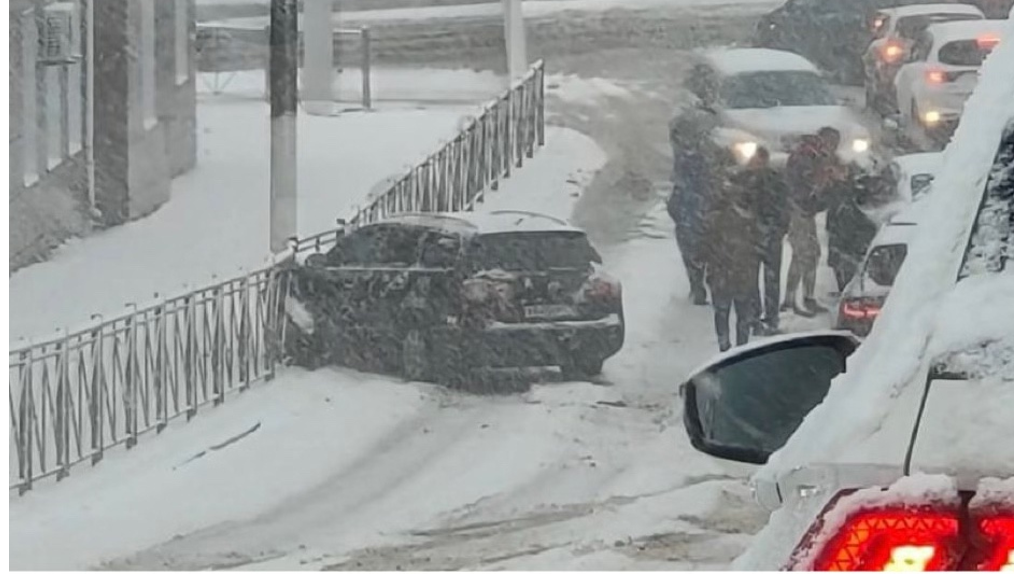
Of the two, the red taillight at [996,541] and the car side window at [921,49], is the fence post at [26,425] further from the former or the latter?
the red taillight at [996,541]

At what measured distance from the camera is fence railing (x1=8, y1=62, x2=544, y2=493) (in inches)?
126

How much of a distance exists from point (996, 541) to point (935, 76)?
6.74 feet

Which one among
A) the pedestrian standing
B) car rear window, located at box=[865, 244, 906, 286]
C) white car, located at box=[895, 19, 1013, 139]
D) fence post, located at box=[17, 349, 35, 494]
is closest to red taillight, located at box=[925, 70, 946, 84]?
white car, located at box=[895, 19, 1013, 139]

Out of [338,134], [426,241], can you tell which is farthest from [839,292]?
[338,134]

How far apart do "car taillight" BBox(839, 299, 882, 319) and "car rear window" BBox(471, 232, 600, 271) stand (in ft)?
1.73

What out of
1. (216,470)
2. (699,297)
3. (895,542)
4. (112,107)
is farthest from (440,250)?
(895,542)

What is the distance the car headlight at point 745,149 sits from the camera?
3373mm

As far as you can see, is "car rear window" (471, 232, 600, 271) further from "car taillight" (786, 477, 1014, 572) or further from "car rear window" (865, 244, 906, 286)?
"car taillight" (786, 477, 1014, 572)

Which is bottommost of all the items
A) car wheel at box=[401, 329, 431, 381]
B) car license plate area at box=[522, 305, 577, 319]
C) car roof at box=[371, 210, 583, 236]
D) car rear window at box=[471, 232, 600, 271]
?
car wheel at box=[401, 329, 431, 381]

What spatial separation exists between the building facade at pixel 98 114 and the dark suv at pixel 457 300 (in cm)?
42

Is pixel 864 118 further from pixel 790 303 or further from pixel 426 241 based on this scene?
pixel 426 241

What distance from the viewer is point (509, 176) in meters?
3.28

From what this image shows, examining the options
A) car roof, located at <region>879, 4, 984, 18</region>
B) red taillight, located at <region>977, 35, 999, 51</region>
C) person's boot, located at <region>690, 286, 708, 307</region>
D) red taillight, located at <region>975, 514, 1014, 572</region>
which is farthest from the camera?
person's boot, located at <region>690, 286, 708, 307</region>

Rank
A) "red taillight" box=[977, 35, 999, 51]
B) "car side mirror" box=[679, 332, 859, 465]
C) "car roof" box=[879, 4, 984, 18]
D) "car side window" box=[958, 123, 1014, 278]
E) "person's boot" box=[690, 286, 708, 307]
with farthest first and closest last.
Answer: "person's boot" box=[690, 286, 708, 307] → "car roof" box=[879, 4, 984, 18] → "red taillight" box=[977, 35, 999, 51] → "car side mirror" box=[679, 332, 859, 465] → "car side window" box=[958, 123, 1014, 278]
